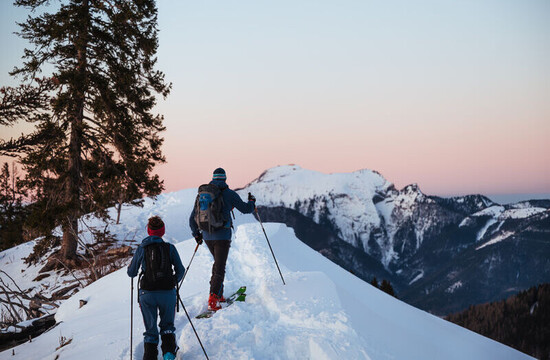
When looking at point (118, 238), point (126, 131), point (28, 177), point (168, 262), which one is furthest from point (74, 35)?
point (168, 262)

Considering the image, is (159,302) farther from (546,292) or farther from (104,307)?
(546,292)

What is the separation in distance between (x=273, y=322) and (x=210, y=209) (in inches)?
92.5

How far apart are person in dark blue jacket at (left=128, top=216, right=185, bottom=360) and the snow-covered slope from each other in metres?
0.43

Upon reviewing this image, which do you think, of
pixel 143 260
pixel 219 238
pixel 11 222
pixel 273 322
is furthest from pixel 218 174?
pixel 11 222

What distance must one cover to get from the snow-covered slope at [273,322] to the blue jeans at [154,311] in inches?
19.7

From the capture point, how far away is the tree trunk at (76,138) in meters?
13.7

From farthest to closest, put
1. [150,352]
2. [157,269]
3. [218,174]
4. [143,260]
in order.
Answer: [218,174], [143,260], [157,269], [150,352]

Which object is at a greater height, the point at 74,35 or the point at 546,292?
the point at 74,35

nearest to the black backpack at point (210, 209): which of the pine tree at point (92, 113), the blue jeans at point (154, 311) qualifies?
the blue jeans at point (154, 311)

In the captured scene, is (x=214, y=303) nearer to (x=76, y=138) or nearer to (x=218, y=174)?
(x=218, y=174)

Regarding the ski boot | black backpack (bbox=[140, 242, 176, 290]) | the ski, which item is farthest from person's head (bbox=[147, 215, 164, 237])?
the ski

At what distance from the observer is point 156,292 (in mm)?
4926

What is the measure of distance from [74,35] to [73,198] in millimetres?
6838

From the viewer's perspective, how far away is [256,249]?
31.9 ft
